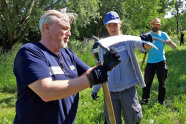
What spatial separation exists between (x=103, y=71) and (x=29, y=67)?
1.84 ft

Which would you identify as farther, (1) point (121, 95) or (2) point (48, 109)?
(1) point (121, 95)

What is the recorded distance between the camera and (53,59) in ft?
5.15

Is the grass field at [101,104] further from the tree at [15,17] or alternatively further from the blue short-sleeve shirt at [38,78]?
the blue short-sleeve shirt at [38,78]

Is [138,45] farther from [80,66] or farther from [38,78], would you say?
[38,78]

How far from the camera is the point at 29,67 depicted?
133 centimetres

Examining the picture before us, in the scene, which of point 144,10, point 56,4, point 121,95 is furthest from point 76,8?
point 121,95

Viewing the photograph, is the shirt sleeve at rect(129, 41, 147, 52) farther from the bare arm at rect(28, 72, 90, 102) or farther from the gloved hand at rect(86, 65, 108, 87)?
the bare arm at rect(28, 72, 90, 102)

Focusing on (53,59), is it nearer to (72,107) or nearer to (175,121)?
(72,107)

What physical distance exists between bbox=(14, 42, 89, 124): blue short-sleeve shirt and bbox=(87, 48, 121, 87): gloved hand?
30 cm

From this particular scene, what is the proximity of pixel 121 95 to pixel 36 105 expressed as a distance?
1375 millimetres

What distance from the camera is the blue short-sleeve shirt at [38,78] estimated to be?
1341 mm

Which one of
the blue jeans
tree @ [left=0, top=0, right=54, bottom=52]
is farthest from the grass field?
tree @ [left=0, top=0, right=54, bottom=52]

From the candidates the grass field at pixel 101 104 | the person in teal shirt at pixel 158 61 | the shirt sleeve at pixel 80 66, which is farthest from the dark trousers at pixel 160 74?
the shirt sleeve at pixel 80 66

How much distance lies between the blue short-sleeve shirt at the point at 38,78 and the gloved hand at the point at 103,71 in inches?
11.7
